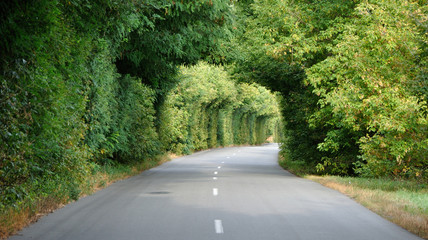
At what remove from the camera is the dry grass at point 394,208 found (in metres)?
10.3

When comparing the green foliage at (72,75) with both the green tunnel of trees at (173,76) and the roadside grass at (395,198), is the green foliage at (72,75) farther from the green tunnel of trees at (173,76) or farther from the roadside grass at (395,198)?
the roadside grass at (395,198)

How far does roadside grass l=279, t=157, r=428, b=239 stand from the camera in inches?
426

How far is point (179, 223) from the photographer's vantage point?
1071 centimetres

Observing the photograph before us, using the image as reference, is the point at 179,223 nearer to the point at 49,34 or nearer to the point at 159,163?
the point at 49,34

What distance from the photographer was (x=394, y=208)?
12.6 m

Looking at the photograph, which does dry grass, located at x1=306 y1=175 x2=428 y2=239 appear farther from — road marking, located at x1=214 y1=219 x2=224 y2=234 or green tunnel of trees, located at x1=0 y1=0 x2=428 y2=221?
road marking, located at x1=214 y1=219 x2=224 y2=234

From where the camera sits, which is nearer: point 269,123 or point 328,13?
point 328,13

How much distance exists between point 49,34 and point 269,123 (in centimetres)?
12801

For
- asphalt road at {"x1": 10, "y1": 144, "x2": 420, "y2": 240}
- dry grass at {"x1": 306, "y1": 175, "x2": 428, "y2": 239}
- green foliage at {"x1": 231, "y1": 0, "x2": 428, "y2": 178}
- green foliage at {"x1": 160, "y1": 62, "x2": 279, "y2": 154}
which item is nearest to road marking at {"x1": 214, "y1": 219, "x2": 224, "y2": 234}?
asphalt road at {"x1": 10, "y1": 144, "x2": 420, "y2": 240}

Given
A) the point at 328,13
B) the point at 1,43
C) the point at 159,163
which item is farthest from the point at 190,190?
the point at 159,163

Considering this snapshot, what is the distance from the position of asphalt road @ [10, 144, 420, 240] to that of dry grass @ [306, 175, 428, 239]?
0.26 meters

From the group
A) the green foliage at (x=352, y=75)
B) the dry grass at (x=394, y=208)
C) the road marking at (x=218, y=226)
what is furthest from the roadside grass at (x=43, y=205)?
the green foliage at (x=352, y=75)

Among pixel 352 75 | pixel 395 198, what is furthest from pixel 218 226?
pixel 352 75

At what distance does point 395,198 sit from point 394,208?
77.5 inches
